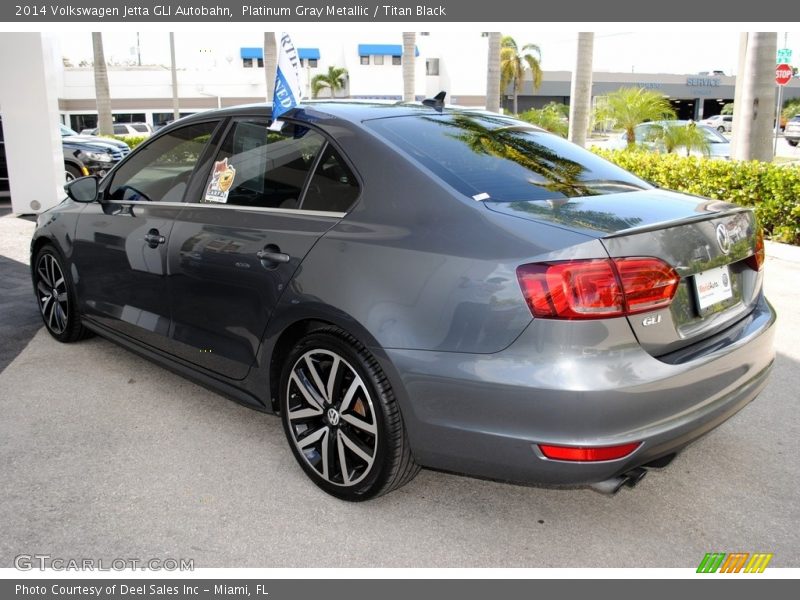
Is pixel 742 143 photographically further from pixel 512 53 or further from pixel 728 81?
pixel 728 81

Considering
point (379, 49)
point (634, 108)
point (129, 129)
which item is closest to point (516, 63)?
point (379, 49)

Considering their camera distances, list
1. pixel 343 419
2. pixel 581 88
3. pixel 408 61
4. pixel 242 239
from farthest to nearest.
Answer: pixel 408 61 → pixel 581 88 → pixel 242 239 → pixel 343 419

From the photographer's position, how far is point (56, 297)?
5211 millimetres

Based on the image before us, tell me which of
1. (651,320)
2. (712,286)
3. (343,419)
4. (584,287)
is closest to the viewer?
(584,287)

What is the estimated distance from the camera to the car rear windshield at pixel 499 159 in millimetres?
2994

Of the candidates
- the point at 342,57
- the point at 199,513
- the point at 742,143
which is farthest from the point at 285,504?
the point at 342,57

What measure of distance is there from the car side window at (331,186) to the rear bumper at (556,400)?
2.58 feet

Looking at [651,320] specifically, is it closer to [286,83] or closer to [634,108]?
[286,83]

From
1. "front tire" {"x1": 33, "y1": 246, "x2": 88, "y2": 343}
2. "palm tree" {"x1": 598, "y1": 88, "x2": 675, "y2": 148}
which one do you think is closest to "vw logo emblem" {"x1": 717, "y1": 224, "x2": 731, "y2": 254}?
"front tire" {"x1": 33, "y1": 246, "x2": 88, "y2": 343}

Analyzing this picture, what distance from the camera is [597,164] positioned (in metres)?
3.69

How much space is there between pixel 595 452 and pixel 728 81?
3204 inches

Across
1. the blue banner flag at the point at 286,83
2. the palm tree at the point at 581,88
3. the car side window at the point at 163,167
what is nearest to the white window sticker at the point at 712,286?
the blue banner flag at the point at 286,83

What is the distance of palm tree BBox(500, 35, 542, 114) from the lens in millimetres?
56594

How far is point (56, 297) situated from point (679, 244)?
435 centimetres
